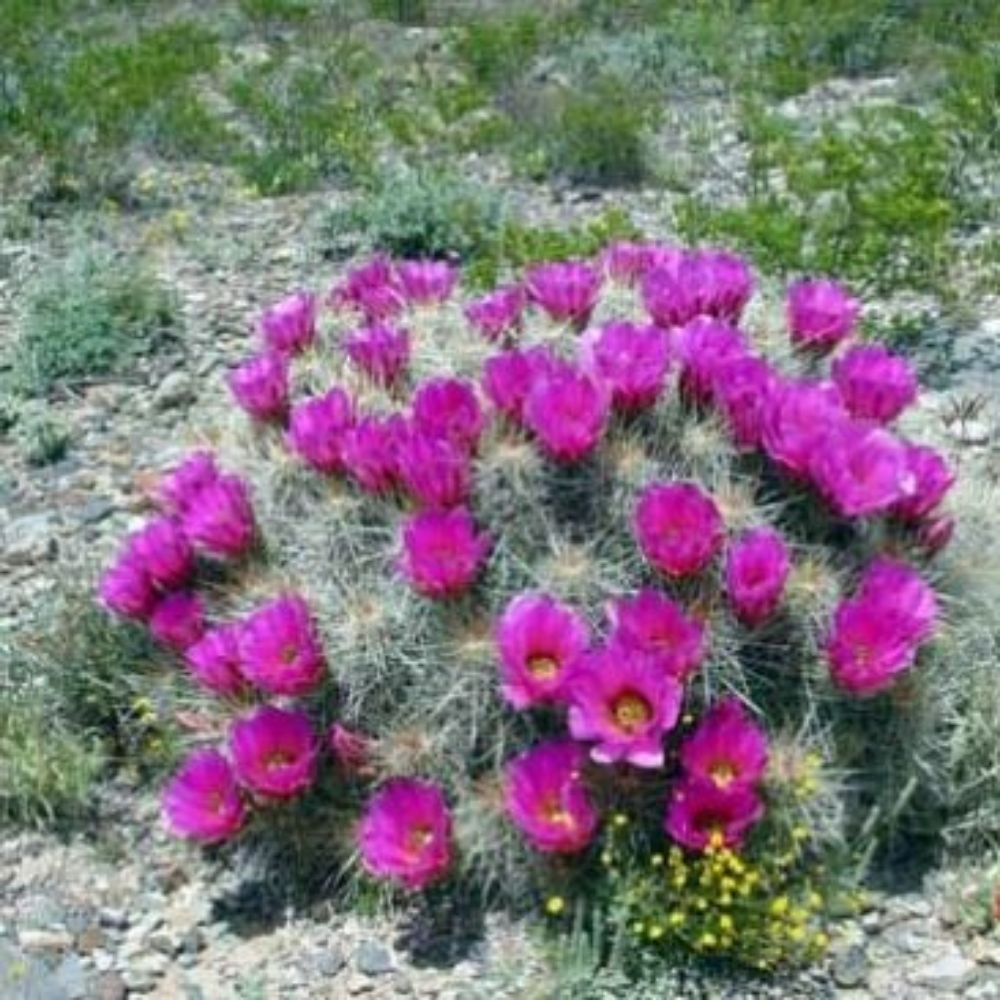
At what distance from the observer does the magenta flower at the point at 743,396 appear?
379 cm

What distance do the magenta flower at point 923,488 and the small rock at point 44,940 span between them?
1670 mm

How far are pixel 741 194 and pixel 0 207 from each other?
269 cm

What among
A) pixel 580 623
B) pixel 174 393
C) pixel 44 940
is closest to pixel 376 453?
pixel 580 623

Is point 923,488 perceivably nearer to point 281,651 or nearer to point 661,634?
point 661,634

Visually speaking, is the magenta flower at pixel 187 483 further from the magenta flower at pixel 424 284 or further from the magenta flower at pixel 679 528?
the magenta flower at pixel 679 528

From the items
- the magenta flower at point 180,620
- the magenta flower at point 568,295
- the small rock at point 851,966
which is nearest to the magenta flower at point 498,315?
the magenta flower at point 568,295

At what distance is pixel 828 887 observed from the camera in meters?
3.68

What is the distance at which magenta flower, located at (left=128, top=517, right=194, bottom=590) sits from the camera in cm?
405

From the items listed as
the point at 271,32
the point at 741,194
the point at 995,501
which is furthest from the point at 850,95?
the point at 995,501

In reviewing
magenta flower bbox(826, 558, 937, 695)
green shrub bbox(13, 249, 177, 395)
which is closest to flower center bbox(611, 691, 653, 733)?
magenta flower bbox(826, 558, 937, 695)

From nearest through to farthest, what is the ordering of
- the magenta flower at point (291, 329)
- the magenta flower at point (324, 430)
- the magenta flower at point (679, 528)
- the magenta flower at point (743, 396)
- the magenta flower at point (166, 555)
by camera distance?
1. the magenta flower at point (679, 528)
2. the magenta flower at point (743, 396)
3. the magenta flower at point (324, 430)
4. the magenta flower at point (166, 555)
5. the magenta flower at point (291, 329)

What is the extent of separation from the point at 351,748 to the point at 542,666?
0.42 meters

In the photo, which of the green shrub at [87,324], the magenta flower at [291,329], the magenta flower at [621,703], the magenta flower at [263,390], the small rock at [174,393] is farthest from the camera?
the green shrub at [87,324]

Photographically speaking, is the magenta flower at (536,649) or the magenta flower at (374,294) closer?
the magenta flower at (536,649)
